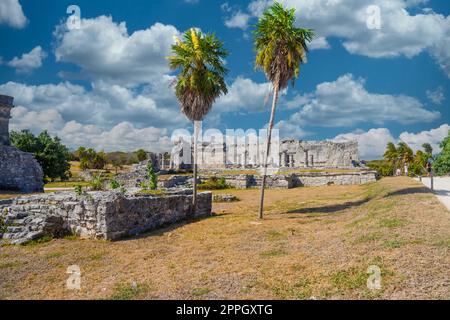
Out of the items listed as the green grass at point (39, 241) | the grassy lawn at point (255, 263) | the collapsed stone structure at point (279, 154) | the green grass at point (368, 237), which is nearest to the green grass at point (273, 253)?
the grassy lawn at point (255, 263)

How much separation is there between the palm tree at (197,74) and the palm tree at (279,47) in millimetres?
2078

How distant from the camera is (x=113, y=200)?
1178cm

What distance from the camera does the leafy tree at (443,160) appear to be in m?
40.9

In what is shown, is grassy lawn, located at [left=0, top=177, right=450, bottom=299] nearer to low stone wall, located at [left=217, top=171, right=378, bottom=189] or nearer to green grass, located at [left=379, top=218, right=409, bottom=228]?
green grass, located at [left=379, top=218, right=409, bottom=228]

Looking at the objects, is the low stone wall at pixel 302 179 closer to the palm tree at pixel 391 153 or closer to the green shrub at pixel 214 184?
the green shrub at pixel 214 184

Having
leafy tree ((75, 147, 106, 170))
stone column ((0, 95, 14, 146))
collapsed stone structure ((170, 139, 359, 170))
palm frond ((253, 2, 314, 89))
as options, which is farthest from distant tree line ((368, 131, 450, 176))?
leafy tree ((75, 147, 106, 170))

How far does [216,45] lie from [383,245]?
12.0 meters

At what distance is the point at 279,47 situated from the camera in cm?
1531

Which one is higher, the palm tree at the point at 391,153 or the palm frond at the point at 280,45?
the palm frond at the point at 280,45

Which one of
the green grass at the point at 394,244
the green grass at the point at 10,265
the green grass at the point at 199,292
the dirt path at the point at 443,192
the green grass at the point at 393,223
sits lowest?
the green grass at the point at 10,265

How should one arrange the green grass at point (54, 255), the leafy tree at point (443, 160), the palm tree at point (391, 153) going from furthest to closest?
the palm tree at point (391, 153)
the leafy tree at point (443, 160)
the green grass at point (54, 255)

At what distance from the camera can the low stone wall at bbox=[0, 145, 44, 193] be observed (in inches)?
1042
